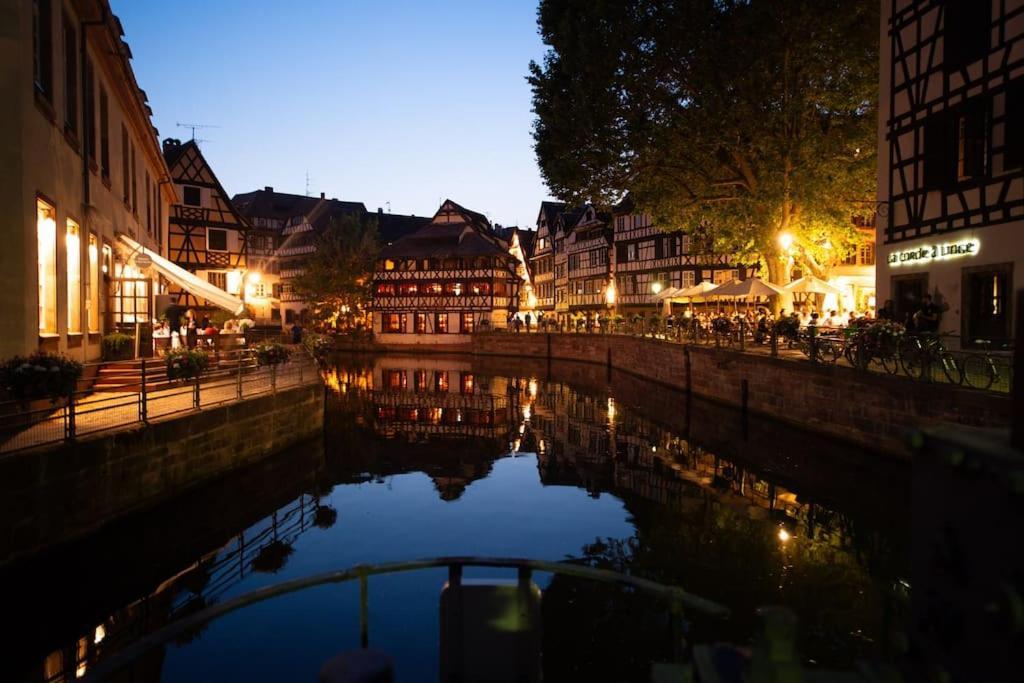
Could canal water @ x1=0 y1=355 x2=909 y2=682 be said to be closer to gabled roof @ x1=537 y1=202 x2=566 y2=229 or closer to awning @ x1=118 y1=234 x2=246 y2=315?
awning @ x1=118 y1=234 x2=246 y2=315

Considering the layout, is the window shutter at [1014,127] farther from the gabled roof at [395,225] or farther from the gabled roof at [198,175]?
the gabled roof at [395,225]

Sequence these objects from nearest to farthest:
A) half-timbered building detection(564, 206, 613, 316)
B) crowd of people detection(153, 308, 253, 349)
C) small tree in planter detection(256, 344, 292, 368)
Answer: small tree in planter detection(256, 344, 292, 368)
crowd of people detection(153, 308, 253, 349)
half-timbered building detection(564, 206, 613, 316)

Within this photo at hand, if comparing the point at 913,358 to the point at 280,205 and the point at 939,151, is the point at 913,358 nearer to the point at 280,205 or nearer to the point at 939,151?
the point at 939,151

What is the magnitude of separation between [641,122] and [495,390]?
13851 millimetres

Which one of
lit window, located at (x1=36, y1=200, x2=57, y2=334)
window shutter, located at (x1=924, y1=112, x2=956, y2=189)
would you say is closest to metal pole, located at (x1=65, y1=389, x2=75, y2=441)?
lit window, located at (x1=36, y1=200, x2=57, y2=334)

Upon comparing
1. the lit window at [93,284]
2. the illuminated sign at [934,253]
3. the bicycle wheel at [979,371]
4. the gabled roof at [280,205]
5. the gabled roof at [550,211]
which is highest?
the gabled roof at [280,205]

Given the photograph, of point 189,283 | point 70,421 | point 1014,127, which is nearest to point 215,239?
point 189,283

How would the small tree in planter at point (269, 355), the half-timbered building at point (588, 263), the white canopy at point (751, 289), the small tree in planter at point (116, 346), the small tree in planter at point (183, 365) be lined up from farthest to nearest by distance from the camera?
the half-timbered building at point (588, 263) → the white canopy at point (751, 289) → the small tree in planter at point (269, 355) → the small tree in planter at point (116, 346) → the small tree in planter at point (183, 365)

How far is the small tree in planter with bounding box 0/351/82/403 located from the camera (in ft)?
30.4

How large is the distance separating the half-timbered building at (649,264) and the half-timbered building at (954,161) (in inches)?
994

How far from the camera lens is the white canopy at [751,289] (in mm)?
25531

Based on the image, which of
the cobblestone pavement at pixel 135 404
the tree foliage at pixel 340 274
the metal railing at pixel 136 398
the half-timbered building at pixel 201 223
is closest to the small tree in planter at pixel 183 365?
the metal railing at pixel 136 398

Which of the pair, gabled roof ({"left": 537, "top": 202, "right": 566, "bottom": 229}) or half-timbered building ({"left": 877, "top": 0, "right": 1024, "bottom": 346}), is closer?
half-timbered building ({"left": 877, "top": 0, "right": 1024, "bottom": 346})

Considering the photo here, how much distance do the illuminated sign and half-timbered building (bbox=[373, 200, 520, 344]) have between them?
42902mm
